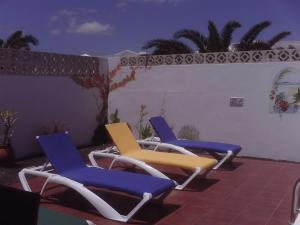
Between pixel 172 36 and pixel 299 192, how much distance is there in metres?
13.4

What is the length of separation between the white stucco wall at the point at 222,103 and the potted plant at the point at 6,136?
3749 mm

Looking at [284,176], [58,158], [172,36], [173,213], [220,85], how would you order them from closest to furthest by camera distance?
[173,213], [58,158], [284,176], [220,85], [172,36]

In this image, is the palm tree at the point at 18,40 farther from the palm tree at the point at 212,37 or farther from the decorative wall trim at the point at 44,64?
the decorative wall trim at the point at 44,64

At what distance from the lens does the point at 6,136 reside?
342 inches

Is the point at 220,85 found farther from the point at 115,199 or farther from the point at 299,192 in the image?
the point at 299,192

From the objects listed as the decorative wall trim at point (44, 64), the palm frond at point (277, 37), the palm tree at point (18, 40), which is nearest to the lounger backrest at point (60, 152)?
the decorative wall trim at point (44, 64)

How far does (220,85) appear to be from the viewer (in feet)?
33.1

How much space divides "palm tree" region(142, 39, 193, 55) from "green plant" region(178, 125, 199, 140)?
6.65 m

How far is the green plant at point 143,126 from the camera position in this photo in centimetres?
1119

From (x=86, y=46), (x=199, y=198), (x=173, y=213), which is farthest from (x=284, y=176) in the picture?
(x=86, y=46)

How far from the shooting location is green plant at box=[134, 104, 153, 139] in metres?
11.2

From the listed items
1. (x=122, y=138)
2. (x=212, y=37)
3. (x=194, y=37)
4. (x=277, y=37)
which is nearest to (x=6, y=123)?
(x=122, y=138)

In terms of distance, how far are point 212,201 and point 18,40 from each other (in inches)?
723

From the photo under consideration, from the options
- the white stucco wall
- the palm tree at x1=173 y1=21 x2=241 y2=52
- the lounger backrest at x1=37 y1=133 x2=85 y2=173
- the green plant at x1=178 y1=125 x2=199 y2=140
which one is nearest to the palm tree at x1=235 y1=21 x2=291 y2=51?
the palm tree at x1=173 y1=21 x2=241 y2=52
